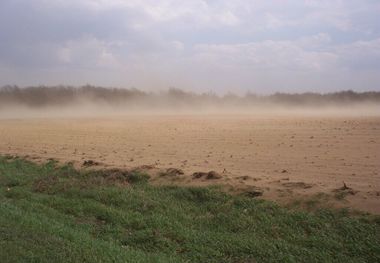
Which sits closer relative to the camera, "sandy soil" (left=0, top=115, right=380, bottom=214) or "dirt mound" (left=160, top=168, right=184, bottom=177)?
"sandy soil" (left=0, top=115, right=380, bottom=214)

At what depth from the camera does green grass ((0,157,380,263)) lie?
885 cm

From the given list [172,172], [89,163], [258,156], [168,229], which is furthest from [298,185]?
[89,163]

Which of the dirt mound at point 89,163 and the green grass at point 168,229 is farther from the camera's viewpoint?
the dirt mound at point 89,163

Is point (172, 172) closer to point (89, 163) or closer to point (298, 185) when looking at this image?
point (298, 185)

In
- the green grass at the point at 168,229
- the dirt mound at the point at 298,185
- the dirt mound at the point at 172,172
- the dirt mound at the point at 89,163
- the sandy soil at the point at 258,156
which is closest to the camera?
the green grass at the point at 168,229

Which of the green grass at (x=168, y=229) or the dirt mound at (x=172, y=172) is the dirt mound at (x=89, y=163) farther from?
the green grass at (x=168, y=229)

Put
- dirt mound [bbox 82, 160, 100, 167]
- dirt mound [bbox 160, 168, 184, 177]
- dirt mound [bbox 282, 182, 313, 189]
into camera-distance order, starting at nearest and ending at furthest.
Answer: dirt mound [bbox 282, 182, 313, 189] → dirt mound [bbox 160, 168, 184, 177] → dirt mound [bbox 82, 160, 100, 167]

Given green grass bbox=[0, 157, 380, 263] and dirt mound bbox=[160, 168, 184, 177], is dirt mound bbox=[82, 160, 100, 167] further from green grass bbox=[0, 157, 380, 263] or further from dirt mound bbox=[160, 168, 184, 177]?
green grass bbox=[0, 157, 380, 263]

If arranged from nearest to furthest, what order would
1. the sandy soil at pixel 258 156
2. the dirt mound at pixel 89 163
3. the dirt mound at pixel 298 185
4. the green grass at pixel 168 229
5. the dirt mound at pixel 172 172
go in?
the green grass at pixel 168 229 < the dirt mound at pixel 298 185 < the sandy soil at pixel 258 156 < the dirt mound at pixel 172 172 < the dirt mound at pixel 89 163

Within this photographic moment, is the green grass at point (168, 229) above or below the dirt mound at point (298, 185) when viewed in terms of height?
below

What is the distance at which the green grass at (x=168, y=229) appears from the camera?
29.0 feet

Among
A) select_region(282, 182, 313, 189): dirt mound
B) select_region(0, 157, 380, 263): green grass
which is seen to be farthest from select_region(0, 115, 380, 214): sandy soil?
select_region(0, 157, 380, 263): green grass

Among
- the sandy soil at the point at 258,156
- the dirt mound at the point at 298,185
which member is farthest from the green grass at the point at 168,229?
the dirt mound at the point at 298,185

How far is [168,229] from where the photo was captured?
10.6m
